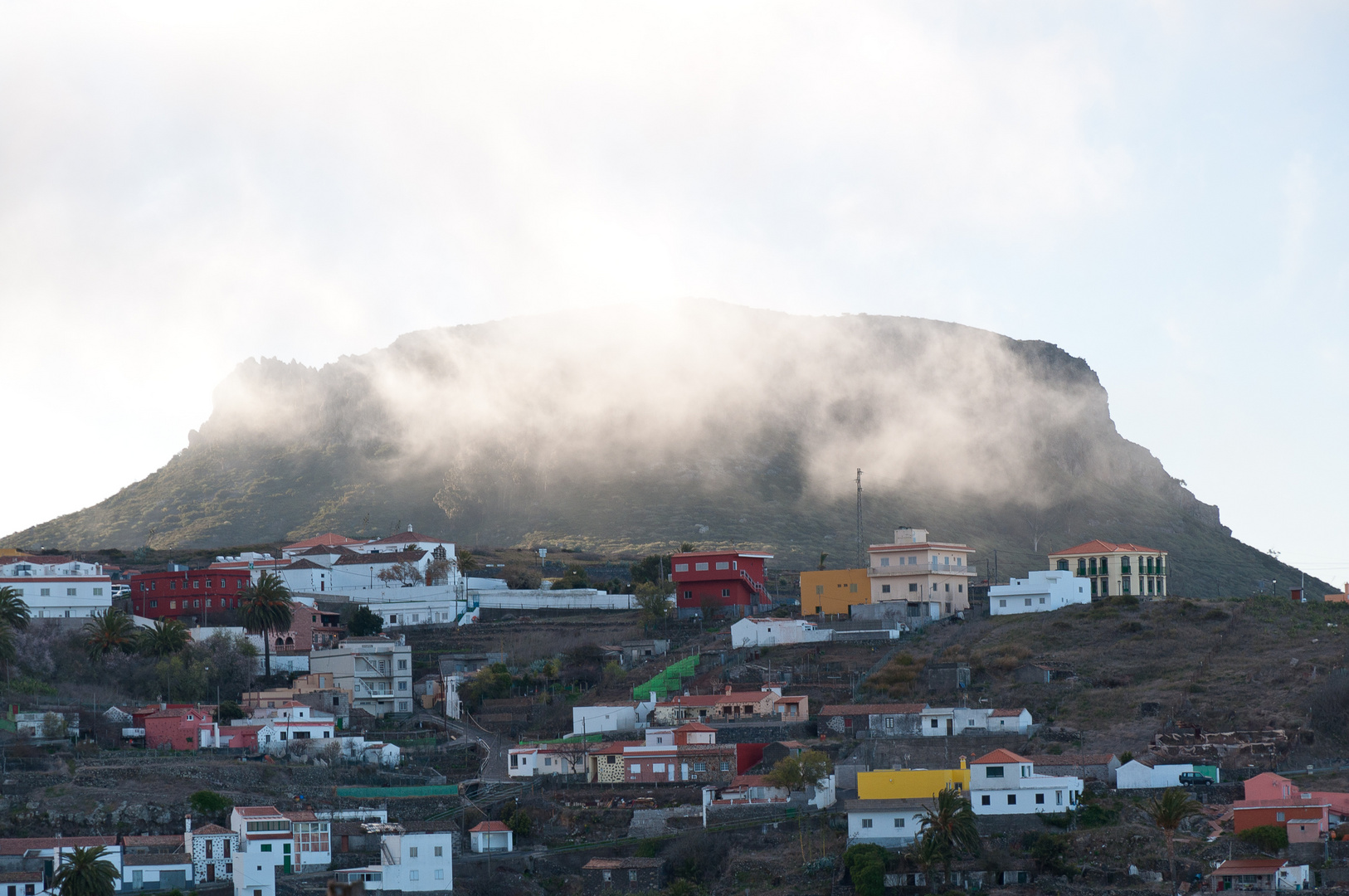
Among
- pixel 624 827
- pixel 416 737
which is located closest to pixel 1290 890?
pixel 624 827

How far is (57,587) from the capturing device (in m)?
84.6

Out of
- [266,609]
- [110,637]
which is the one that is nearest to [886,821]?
[266,609]

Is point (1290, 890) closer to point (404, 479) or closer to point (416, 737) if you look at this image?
point (416, 737)

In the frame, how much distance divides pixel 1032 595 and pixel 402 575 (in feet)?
118

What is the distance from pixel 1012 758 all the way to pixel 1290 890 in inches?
446

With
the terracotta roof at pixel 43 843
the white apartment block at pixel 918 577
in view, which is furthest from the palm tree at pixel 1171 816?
the terracotta roof at pixel 43 843

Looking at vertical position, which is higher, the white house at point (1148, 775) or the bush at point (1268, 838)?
the white house at point (1148, 775)

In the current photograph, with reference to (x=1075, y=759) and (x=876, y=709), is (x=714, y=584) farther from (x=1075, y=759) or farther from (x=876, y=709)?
(x=1075, y=759)

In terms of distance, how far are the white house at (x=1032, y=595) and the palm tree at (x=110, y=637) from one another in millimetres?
42244

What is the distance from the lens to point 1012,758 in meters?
60.5

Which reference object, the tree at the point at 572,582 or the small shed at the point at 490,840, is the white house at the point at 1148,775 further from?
the tree at the point at 572,582

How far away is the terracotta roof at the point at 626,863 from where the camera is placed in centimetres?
5950

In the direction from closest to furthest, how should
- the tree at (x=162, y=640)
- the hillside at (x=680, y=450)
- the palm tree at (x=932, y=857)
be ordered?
the palm tree at (x=932, y=857) < the tree at (x=162, y=640) < the hillside at (x=680, y=450)

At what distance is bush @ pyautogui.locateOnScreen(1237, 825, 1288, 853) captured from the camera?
177 ft
